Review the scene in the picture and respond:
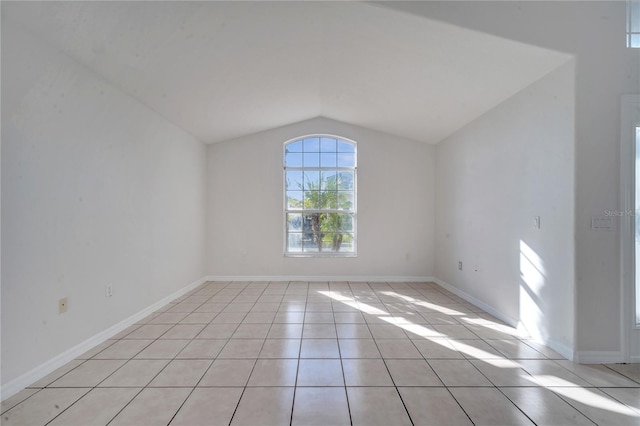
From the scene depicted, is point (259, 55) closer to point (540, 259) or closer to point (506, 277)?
point (540, 259)

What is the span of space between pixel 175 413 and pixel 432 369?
169 centimetres

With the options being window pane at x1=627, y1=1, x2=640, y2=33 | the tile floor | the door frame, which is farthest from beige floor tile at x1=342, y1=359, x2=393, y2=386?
window pane at x1=627, y1=1, x2=640, y2=33

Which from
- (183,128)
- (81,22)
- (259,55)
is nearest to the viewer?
(81,22)

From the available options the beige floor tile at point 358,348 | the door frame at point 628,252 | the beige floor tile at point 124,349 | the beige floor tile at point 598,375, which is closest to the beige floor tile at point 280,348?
the beige floor tile at point 358,348

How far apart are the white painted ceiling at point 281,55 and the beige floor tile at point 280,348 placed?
8.48 ft

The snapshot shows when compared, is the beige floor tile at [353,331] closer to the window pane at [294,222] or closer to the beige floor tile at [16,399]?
the beige floor tile at [16,399]

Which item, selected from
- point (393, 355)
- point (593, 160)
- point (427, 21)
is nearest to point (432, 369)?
point (393, 355)

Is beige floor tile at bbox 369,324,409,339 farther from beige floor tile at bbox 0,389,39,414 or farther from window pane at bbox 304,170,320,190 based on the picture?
window pane at bbox 304,170,320,190

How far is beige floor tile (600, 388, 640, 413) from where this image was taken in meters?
1.68

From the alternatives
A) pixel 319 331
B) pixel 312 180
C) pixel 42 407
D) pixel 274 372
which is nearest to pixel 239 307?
pixel 319 331

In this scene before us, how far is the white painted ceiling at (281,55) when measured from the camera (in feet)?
6.54

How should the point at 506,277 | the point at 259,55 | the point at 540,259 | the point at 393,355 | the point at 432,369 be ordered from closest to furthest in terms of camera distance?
1. the point at 432,369
2. the point at 393,355
3. the point at 540,259
4. the point at 259,55
5. the point at 506,277

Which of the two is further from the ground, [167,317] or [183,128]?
[183,128]

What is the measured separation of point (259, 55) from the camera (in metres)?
2.65
